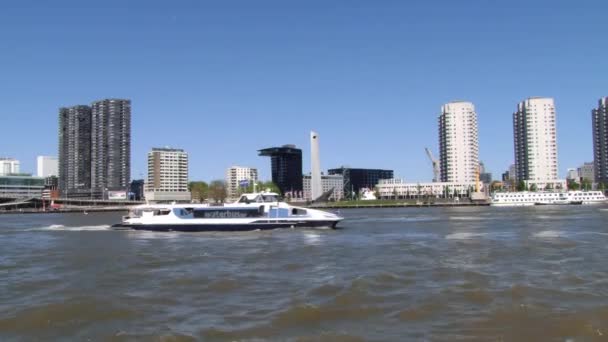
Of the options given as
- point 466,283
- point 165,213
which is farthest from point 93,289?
point 165,213

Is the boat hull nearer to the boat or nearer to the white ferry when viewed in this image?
the boat

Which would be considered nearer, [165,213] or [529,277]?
[529,277]

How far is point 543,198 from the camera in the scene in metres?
168

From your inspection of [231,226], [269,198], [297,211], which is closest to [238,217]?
[231,226]

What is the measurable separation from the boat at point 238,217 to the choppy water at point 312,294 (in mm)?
15440

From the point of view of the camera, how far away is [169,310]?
15625 mm

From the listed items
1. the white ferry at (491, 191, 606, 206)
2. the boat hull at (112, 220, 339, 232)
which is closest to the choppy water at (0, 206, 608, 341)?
the boat hull at (112, 220, 339, 232)

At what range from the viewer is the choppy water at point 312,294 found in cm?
1317

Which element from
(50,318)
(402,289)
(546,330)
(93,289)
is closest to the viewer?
(546,330)

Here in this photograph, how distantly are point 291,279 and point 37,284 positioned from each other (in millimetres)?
9598

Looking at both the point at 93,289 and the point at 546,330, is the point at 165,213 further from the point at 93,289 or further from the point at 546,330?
the point at 546,330

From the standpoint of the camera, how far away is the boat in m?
48.6

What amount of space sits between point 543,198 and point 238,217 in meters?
142

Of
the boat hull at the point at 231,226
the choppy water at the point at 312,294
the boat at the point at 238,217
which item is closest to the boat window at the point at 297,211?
the boat at the point at 238,217
